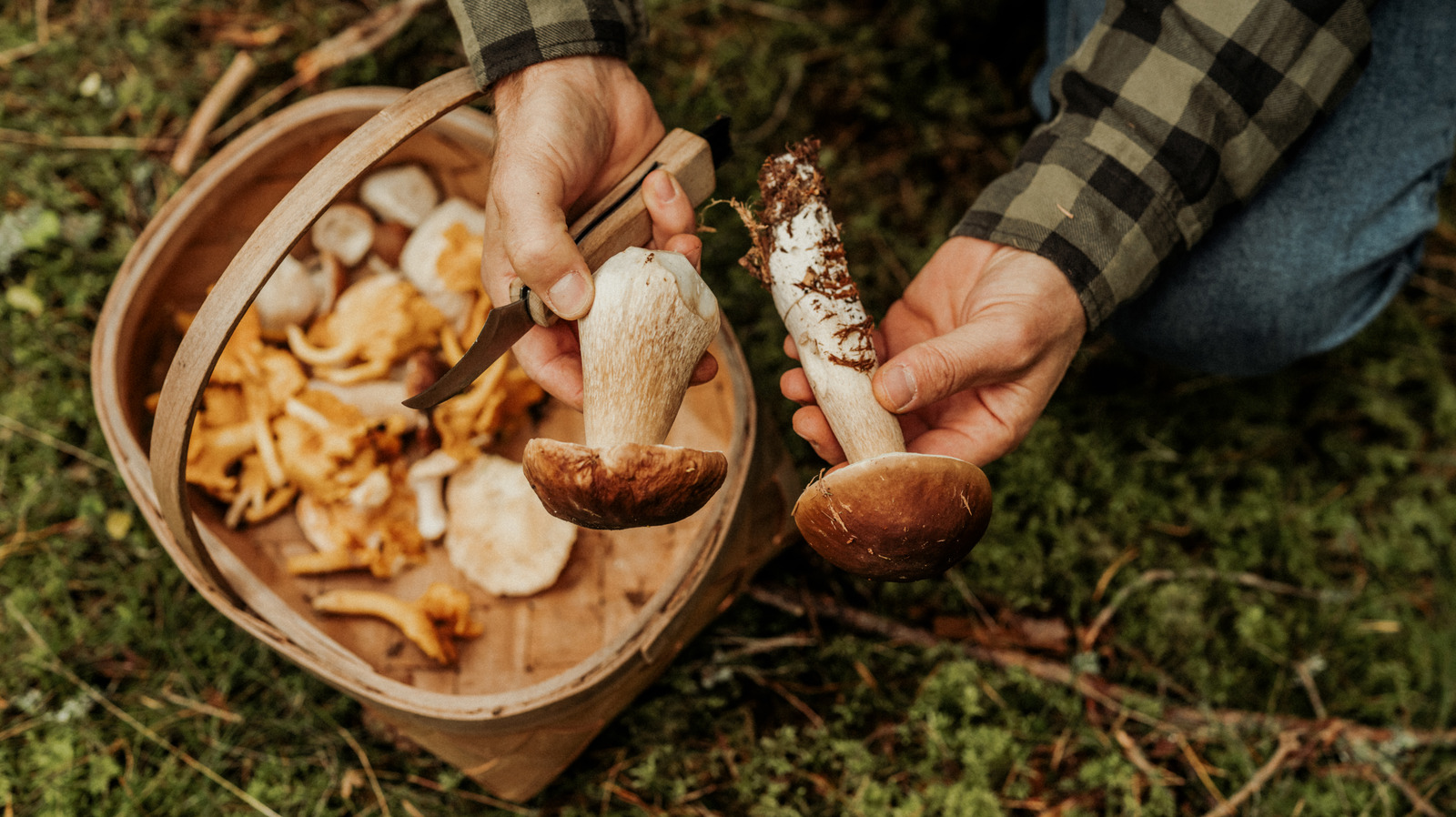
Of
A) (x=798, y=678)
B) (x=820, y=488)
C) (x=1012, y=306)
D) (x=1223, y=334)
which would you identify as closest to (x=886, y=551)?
(x=820, y=488)

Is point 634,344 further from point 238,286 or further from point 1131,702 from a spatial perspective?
point 1131,702

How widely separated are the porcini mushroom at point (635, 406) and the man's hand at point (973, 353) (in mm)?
335

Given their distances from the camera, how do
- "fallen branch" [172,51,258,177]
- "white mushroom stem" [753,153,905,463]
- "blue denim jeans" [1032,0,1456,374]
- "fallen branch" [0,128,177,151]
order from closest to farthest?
1. "white mushroom stem" [753,153,905,463]
2. "blue denim jeans" [1032,0,1456,374]
3. "fallen branch" [172,51,258,177]
4. "fallen branch" [0,128,177,151]

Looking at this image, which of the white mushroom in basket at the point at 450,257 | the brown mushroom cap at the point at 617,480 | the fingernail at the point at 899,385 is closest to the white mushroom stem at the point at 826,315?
the fingernail at the point at 899,385

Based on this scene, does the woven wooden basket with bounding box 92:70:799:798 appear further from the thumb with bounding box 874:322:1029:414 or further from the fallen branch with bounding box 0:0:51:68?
the fallen branch with bounding box 0:0:51:68

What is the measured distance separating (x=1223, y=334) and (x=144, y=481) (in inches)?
110

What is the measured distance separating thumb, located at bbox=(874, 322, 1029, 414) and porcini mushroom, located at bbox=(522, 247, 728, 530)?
13.8 inches

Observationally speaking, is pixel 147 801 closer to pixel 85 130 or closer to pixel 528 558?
pixel 528 558

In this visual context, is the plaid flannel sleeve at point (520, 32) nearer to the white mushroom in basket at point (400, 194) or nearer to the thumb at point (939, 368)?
the white mushroom in basket at point (400, 194)

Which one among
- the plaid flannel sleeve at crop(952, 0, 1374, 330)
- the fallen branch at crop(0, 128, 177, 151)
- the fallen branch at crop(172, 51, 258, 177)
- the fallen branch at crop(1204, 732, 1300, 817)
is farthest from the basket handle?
the fallen branch at crop(1204, 732, 1300, 817)

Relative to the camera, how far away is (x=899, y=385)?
Result: 159cm

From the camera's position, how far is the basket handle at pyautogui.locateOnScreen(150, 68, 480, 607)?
1.67 m

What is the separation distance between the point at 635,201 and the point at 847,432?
662mm

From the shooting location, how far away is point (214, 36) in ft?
10.2
